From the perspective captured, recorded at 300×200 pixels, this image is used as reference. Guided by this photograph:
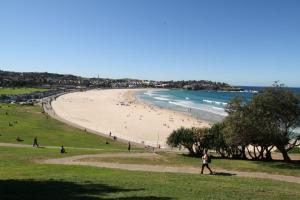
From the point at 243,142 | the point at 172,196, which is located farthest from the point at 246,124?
the point at 172,196

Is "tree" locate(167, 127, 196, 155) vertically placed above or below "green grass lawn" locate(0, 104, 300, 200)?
below

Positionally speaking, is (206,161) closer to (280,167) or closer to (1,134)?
(280,167)

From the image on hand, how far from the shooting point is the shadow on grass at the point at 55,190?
14.7 metres

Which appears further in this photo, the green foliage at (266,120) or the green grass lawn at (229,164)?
the green foliage at (266,120)

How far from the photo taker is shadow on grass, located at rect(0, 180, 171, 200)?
14727 millimetres

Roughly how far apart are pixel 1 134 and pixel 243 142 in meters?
31.3

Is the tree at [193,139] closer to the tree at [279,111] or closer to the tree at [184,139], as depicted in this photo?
the tree at [184,139]

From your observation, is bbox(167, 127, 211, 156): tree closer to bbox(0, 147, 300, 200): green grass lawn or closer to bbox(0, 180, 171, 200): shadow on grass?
bbox(0, 147, 300, 200): green grass lawn

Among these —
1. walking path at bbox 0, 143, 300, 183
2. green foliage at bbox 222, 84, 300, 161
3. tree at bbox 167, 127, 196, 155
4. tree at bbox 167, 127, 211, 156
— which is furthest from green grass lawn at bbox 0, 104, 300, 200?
tree at bbox 167, 127, 196, 155

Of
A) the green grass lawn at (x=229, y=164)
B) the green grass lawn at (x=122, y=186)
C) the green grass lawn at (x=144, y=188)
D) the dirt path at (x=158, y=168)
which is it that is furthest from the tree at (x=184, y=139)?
the green grass lawn at (x=144, y=188)

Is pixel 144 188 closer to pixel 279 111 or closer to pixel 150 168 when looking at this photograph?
pixel 150 168

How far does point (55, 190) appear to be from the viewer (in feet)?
53.3

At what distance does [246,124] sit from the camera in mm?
30984

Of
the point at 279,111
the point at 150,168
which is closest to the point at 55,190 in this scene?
the point at 150,168
